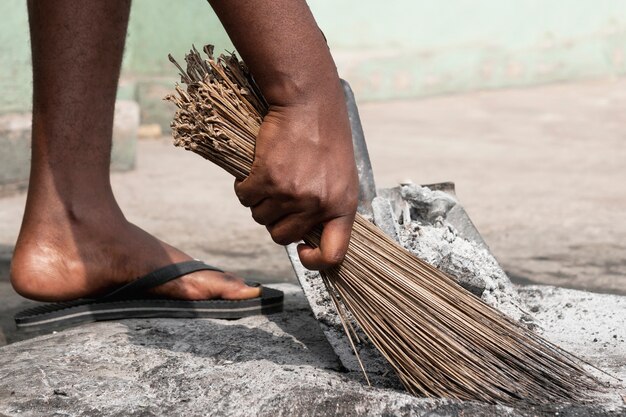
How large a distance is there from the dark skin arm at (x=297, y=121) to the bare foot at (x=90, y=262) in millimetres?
724

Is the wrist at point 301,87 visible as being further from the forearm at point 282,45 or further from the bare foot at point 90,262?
the bare foot at point 90,262

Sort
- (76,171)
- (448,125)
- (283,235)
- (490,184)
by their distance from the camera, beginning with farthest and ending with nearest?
(448,125), (490,184), (76,171), (283,235)

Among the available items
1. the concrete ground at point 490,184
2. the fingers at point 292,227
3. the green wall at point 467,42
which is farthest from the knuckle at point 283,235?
the green wall at point 467,42

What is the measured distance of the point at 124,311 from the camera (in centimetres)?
240

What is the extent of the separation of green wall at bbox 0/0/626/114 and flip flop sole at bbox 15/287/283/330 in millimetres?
5252

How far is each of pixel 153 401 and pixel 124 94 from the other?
13.4 feet

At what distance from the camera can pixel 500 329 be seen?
72.5 inches

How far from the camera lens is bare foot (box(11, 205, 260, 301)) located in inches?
93.6

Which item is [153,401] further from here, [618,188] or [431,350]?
[618,188]

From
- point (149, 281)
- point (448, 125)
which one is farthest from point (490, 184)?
point (149, 281)

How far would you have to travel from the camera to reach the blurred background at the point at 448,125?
389 centimetres

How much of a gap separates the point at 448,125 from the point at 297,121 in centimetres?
524

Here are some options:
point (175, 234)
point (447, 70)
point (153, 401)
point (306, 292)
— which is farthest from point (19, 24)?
point (447, 70)

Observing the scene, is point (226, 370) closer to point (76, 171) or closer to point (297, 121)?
point (297, 121)
